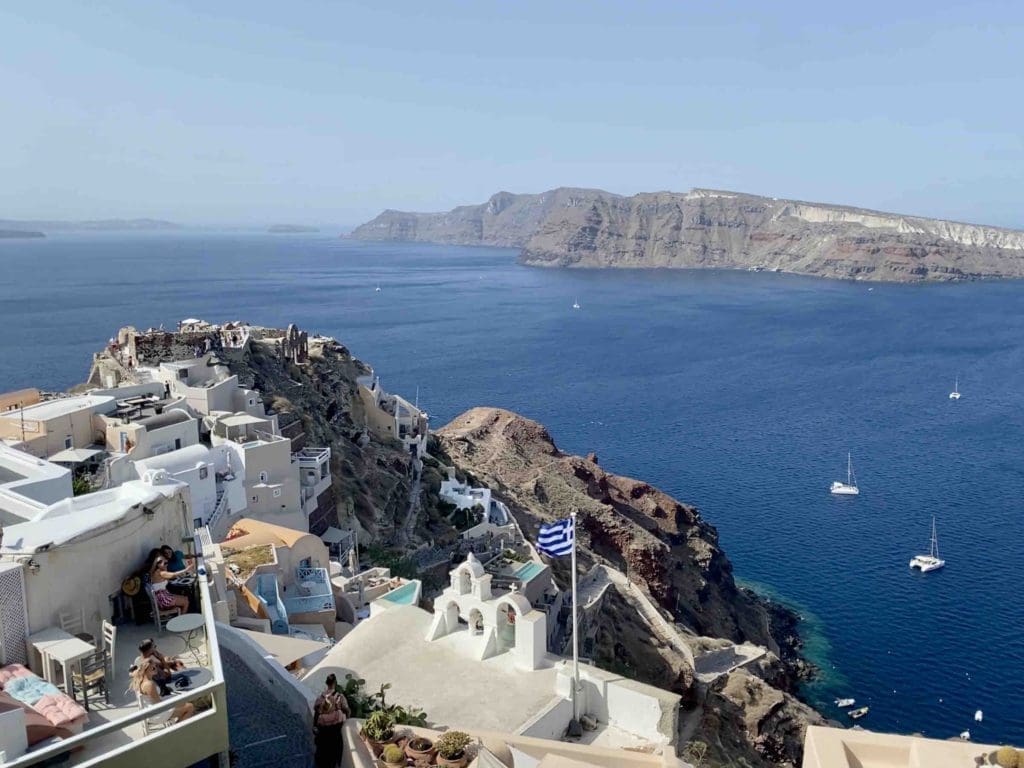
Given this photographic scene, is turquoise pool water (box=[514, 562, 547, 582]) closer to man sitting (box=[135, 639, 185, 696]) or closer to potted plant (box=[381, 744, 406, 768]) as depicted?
potted plant (box=[381, 744, 406, 768])

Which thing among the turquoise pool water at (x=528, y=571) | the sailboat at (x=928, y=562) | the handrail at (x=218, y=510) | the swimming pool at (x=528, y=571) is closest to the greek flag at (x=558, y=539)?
the swimming pool at (x=528, y=571)

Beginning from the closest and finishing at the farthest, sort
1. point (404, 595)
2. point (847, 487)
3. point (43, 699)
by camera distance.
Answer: point (43, 699), point (404, 595), point (847, 487)

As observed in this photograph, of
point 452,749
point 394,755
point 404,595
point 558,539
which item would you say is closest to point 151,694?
point 394,755

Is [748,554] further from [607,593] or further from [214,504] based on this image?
[214,504]

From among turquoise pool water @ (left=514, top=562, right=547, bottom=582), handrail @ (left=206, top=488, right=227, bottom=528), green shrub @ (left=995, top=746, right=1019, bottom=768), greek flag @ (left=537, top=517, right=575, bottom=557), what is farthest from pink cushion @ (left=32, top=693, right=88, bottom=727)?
turquoise pool water @ (left=514, top=562, right=547, bottom=582)

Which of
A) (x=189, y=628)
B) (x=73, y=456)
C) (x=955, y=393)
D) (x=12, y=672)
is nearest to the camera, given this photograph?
(x=12, y=672)

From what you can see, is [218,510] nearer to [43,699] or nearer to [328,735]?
[328,735]

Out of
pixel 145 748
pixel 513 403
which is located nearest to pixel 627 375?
pixel 513 403
